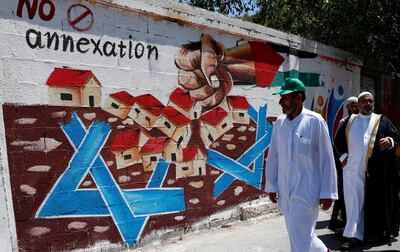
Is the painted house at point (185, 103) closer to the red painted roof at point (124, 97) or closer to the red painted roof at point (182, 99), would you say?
the red painted roof at point (182, 99)

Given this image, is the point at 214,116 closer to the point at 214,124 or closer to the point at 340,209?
the point at 214,124

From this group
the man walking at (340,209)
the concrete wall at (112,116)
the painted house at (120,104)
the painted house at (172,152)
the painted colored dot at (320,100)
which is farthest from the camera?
the painted colored dot at (320,100)

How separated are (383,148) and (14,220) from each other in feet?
13.2

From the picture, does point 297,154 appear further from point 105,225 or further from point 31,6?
point 31,6

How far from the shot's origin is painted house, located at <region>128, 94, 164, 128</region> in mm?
4988

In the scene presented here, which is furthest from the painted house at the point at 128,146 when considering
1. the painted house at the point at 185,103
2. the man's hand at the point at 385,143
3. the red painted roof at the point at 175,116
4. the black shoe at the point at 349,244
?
the man's hand at the point at 385,143

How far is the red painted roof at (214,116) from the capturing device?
230 inches

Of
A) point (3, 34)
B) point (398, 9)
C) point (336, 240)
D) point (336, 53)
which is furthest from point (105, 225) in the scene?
point (398, 9)

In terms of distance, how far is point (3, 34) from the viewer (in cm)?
390

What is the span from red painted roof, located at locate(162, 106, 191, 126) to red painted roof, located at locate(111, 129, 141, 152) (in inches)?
18.7

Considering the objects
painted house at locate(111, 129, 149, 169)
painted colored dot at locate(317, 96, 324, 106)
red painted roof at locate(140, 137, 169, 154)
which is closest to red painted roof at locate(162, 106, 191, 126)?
red painted roof at locate(140, 137, 169, 154)

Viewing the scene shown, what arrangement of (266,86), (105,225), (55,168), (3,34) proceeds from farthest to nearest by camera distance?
(266,86), (105,225), (55,168), (3,34)

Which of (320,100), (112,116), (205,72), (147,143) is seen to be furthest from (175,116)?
(320,100)

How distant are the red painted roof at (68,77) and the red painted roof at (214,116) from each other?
5.78 feet
